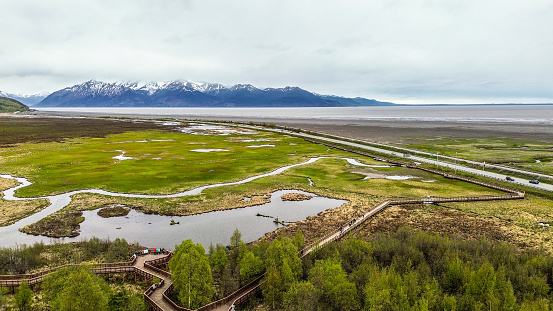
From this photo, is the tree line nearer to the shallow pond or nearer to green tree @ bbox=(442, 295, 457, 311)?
green tree @ bbox=(442, 295, 457, 311)

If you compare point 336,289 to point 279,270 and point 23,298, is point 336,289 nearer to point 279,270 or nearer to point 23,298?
point 279,270

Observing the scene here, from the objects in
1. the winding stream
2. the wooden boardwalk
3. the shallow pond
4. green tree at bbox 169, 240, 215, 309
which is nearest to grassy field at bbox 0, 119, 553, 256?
the winding stream

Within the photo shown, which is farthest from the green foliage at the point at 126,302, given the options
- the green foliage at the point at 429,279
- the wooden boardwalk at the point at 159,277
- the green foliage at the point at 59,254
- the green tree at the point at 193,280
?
the green foliage at the point at 429,279

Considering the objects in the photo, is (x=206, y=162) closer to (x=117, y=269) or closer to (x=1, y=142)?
(x=117, y=269)

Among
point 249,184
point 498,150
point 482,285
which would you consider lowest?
point 249,184

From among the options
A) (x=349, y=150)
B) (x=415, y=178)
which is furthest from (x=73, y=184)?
(x=349, y=150)

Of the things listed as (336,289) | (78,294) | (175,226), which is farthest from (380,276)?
(175,226)
